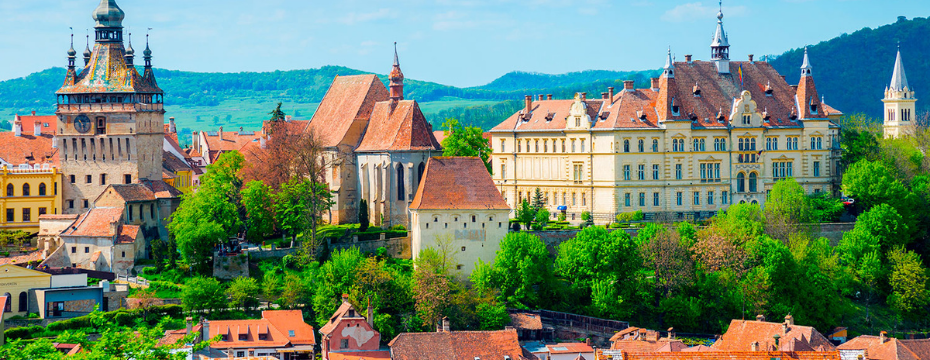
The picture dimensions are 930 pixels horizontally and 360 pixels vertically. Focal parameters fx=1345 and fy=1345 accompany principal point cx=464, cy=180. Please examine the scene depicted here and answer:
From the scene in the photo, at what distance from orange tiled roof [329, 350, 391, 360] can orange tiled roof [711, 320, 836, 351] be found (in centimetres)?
1943

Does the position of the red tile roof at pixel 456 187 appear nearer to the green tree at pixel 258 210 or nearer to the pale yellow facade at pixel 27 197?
the green tree at pixel 258 210

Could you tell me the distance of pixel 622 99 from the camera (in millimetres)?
108688

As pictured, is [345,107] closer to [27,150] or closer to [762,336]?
[27,150]

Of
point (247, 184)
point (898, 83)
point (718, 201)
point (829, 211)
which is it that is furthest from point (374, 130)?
point (898, 83)

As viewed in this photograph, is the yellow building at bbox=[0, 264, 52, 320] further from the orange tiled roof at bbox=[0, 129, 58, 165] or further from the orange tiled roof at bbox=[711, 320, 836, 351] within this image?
the orange tiled roof at bbox=[711, 320, 836, 351]

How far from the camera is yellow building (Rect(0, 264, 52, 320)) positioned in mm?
84812

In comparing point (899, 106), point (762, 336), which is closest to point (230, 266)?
point (762, 336)

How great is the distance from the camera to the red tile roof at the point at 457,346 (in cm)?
7762

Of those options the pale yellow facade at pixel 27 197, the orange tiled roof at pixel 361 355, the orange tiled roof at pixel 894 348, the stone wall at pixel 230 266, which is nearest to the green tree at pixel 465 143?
the stone wall at pixel 230 266

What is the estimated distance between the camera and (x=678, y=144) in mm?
107812

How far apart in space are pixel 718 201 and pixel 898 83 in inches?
2778

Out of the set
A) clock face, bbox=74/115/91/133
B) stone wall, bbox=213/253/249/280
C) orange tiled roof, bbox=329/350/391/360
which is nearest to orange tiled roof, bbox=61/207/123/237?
stone wall, bbox=213/253/249/280

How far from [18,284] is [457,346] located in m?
28.9

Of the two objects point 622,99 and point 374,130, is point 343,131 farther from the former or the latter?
point 622,99
